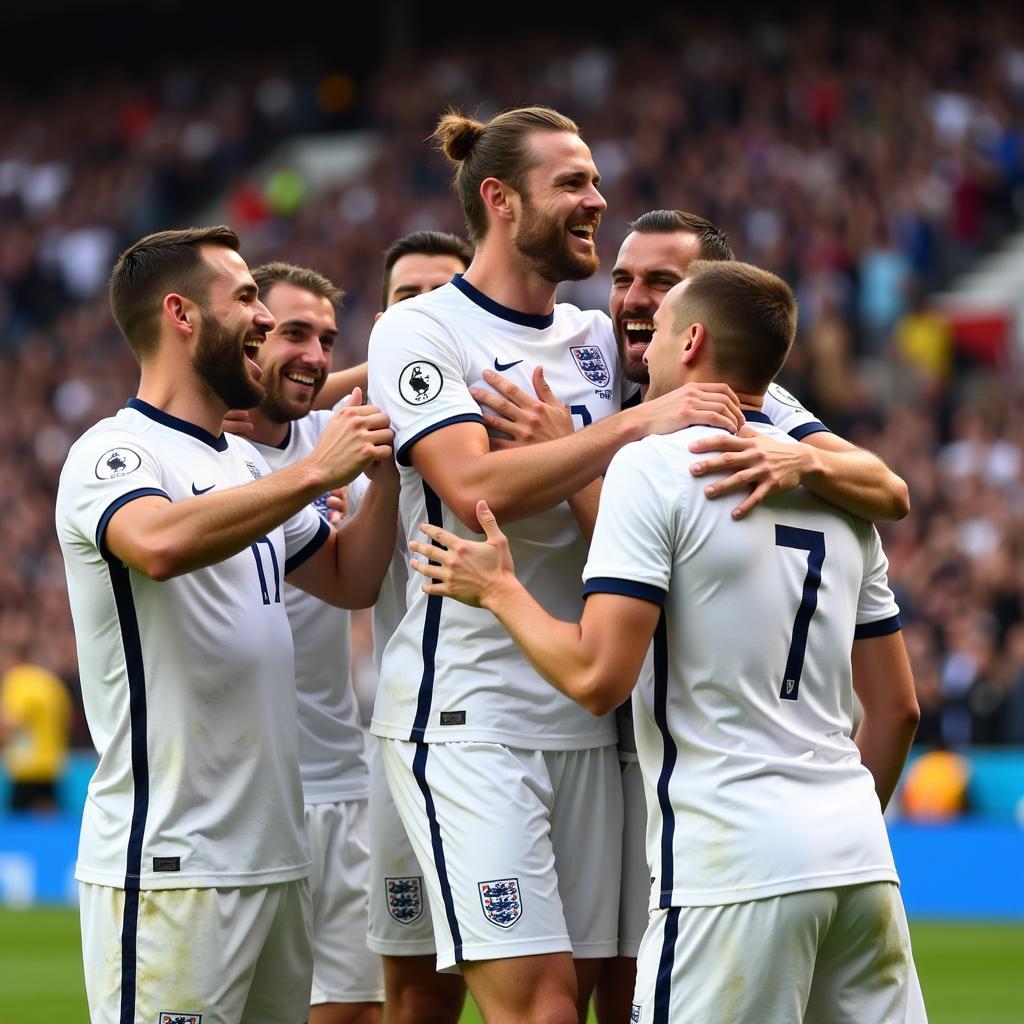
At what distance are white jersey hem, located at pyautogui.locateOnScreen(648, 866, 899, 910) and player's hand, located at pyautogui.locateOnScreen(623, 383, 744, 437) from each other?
1.01m

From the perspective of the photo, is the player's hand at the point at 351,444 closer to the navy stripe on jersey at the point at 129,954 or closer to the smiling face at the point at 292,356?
the navy stripe on jersey at the point at 129,954

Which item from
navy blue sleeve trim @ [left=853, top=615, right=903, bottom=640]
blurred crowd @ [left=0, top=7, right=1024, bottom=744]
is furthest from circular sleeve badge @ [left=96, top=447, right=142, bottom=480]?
blurred crowd @ [left=0, top=7, right=1024, bottom=744]

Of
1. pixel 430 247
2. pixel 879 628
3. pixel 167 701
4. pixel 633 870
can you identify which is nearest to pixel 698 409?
pixel 879 628

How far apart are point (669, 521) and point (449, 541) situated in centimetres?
60

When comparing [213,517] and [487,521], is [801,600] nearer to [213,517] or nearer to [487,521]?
[487,521]

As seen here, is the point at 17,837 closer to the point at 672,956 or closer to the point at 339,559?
the point at 339,559

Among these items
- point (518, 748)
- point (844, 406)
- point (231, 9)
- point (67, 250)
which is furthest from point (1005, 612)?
point (231, 9)

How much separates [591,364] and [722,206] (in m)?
14.4

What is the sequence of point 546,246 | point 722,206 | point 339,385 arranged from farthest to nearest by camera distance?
point 722,206 < point 339,385 < point 546,246

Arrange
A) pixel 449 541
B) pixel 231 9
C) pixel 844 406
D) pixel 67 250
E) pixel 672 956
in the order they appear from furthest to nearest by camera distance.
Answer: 1. pixel 231 9
2. pixel 67 250
3. pixel 844 406
4. pixel 449 541
5. pixel 672 956

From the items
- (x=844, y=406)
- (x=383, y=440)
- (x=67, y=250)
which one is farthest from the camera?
(x=67, y=250)

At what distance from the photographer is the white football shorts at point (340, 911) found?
6.14 metres

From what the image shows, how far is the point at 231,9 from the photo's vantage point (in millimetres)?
28500

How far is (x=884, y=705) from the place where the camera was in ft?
15.7
